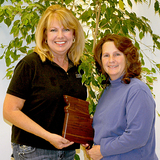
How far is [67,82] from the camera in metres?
1.40

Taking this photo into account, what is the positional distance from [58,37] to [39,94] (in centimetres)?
37

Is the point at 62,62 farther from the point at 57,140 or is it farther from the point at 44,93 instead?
the point at 57,140

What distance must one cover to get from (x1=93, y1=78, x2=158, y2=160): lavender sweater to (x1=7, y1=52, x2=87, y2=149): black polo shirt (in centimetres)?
27

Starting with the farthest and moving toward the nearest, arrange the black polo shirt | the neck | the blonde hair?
the neck
the blonde hair
the black polo shirt

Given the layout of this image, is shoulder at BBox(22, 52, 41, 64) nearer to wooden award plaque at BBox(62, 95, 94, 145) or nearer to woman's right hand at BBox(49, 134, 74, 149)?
wooden award plaque at BBox(62, 95, 94, 145)

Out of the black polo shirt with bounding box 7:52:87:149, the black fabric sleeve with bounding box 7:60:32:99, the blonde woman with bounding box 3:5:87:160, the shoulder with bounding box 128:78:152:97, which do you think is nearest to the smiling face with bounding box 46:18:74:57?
the blonde woman with bounding box 3:5:87:160

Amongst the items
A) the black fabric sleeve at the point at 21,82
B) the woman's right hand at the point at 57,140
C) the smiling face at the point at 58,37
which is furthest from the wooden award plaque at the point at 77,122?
the smiling face at the point at 58,37

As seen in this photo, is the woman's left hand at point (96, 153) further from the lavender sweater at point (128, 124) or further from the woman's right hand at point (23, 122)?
the woman's right hand at point (23, 122)

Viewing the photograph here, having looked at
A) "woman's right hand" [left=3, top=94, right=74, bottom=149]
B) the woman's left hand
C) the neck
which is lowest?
the woman's left hand

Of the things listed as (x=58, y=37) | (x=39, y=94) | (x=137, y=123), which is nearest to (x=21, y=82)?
(x=39, y=94)

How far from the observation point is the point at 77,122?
1321 millimetres

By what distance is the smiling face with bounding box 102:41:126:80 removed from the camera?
1343 millimetres

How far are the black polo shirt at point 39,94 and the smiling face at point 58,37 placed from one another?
115 millimetres

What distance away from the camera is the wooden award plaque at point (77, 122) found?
4.17 ft
